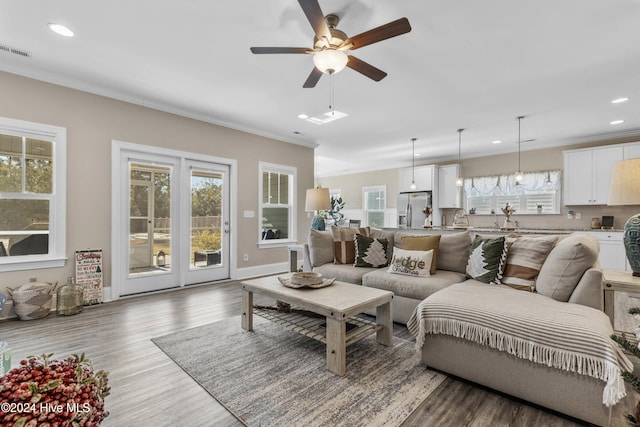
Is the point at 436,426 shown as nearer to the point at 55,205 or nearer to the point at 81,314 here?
the point at 81,314

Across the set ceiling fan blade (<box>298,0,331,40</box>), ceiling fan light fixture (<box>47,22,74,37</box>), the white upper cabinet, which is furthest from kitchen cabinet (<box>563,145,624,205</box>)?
ceiling fan light fixture (<box>47,22,74,37</box>)

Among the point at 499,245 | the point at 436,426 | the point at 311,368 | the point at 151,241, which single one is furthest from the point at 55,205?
the point at 499,245

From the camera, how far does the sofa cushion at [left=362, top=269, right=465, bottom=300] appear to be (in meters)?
2.73

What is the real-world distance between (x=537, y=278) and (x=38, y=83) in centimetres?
529

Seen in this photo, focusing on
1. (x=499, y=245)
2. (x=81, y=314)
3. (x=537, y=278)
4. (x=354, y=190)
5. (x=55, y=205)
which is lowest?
(x=81, y=314)

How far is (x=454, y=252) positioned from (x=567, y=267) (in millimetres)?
1107

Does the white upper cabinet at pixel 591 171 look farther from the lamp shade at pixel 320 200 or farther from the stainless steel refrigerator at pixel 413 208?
the lamp shade at pixel 320 200

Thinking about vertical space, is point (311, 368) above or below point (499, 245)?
below

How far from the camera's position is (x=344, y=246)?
12.3 feet

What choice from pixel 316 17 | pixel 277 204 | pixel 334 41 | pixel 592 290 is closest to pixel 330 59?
pixel 334 41

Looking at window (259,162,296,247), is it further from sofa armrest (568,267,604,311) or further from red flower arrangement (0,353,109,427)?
red flower arrangement (0,353,109,427)

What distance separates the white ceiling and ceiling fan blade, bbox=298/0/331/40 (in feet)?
1.01

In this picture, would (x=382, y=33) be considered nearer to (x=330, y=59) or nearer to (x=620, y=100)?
(x=330, y=59)

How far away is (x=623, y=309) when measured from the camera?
10.8 feet
